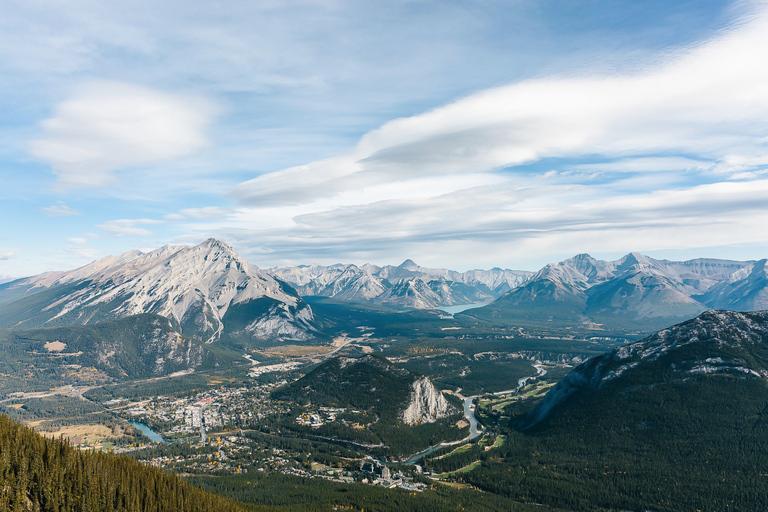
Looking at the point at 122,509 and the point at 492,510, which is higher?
the point at 122,509

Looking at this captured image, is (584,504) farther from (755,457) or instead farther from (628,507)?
(755,457)

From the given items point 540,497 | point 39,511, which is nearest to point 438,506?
point 540,497

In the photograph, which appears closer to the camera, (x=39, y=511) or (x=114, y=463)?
(x=39, y=511)

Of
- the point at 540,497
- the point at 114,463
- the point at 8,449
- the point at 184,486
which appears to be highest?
the point at 8,449

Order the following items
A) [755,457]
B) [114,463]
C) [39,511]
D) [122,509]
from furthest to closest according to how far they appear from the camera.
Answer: [755,457] < [114,463] < [122,509] < [39,511]

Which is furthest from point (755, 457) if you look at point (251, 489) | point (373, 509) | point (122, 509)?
point (122, 509)

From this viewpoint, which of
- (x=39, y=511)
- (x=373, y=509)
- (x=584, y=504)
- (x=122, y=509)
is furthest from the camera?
(x=584, y=504)
